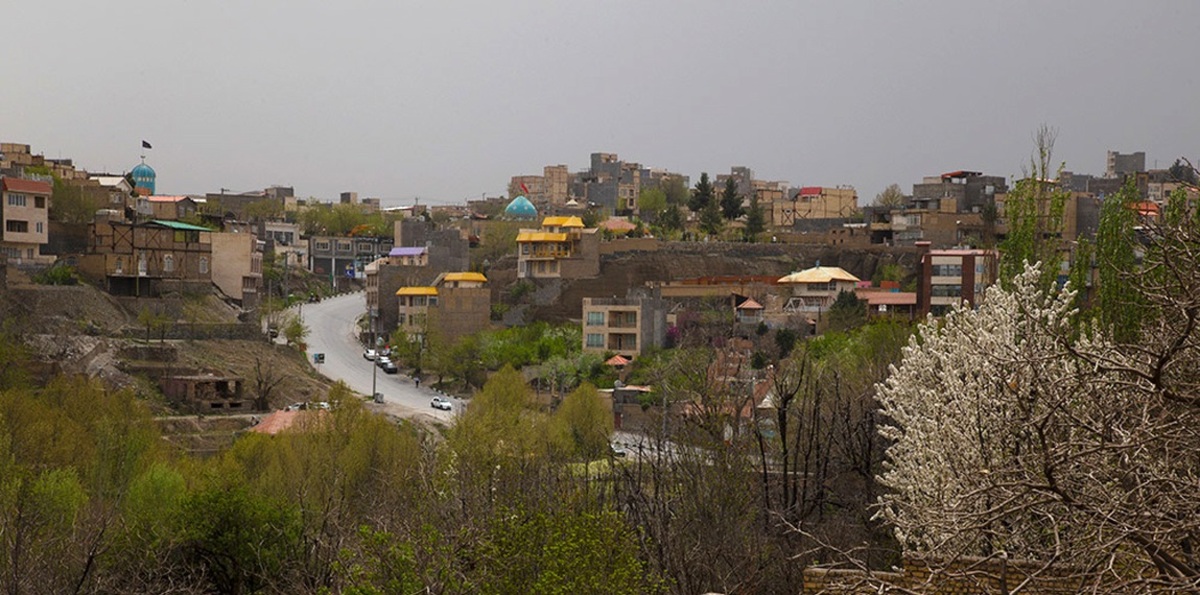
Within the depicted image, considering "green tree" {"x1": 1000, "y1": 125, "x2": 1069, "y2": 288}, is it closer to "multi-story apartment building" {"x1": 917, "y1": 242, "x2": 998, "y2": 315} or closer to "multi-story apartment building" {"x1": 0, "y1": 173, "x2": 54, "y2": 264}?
"multi-story apartment building" {"x1": 917, "y1": 242, "x2": 998, "y2": 315}

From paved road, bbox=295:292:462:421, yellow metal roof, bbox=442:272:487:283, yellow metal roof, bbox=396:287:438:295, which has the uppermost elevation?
yellow metal roof, bbox=442:272:487:283

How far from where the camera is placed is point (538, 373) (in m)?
54.0

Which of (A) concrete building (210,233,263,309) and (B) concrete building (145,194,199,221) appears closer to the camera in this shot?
(A) concrete building (210,233,263,309)

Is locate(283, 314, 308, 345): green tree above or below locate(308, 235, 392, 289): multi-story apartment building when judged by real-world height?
below

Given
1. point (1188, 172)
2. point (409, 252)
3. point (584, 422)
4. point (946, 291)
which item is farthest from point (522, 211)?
point (1188, 172)

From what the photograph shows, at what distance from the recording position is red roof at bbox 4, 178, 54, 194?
51.0 m

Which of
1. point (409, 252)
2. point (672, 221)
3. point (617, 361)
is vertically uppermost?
point (672, 221)

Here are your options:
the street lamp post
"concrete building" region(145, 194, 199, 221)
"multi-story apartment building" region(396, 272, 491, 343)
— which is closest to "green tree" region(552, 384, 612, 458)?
the street lamp post

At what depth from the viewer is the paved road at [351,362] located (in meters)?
48.6

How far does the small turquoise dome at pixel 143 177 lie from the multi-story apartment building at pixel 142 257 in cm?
2754

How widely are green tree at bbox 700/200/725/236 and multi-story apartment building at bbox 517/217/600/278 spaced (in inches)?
428

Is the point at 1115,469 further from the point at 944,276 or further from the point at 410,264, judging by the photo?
the point at 410,264

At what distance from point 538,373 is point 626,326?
4242mm

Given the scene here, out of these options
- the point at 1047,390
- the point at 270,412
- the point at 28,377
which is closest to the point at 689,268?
the point at 270,412
